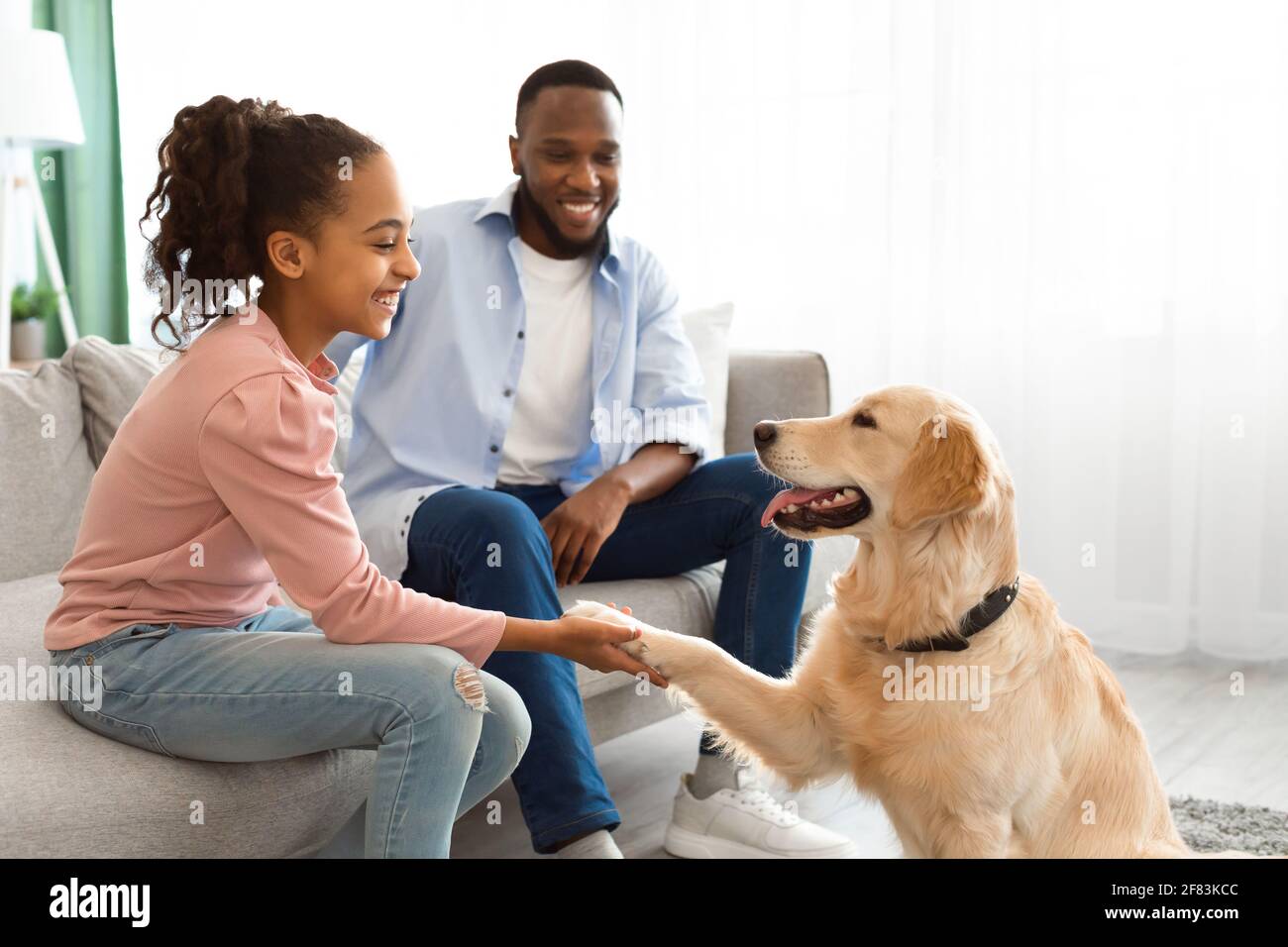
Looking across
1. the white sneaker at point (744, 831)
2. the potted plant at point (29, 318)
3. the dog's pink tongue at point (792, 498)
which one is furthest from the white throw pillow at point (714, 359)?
the potted plant at point (29, 318)

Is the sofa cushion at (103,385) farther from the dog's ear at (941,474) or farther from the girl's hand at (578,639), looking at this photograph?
the dog's ear at (941,474)

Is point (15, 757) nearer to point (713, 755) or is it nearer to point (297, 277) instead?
point (297, 277)

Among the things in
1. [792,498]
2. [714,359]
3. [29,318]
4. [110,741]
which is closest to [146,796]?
[110,741]

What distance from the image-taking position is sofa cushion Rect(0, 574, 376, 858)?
1.26m

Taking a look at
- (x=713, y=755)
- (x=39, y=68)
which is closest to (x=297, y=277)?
(x=713, y=755)

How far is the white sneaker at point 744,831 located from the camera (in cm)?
206

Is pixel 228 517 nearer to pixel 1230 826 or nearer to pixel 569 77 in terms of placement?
pixel 569 77

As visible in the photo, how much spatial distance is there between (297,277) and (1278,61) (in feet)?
8.97

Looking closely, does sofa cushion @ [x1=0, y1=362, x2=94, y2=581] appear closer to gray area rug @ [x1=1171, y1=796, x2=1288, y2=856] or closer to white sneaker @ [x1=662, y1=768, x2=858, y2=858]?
white sneaker @ [x1=662, y1=768, x2=858, y2=858]

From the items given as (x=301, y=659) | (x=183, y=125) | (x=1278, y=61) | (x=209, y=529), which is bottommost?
(x=301, y=659)

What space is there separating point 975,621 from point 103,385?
1715 mm

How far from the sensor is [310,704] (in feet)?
4.26

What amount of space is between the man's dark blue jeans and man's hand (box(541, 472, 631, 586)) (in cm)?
14

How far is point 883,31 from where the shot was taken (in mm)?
3543
